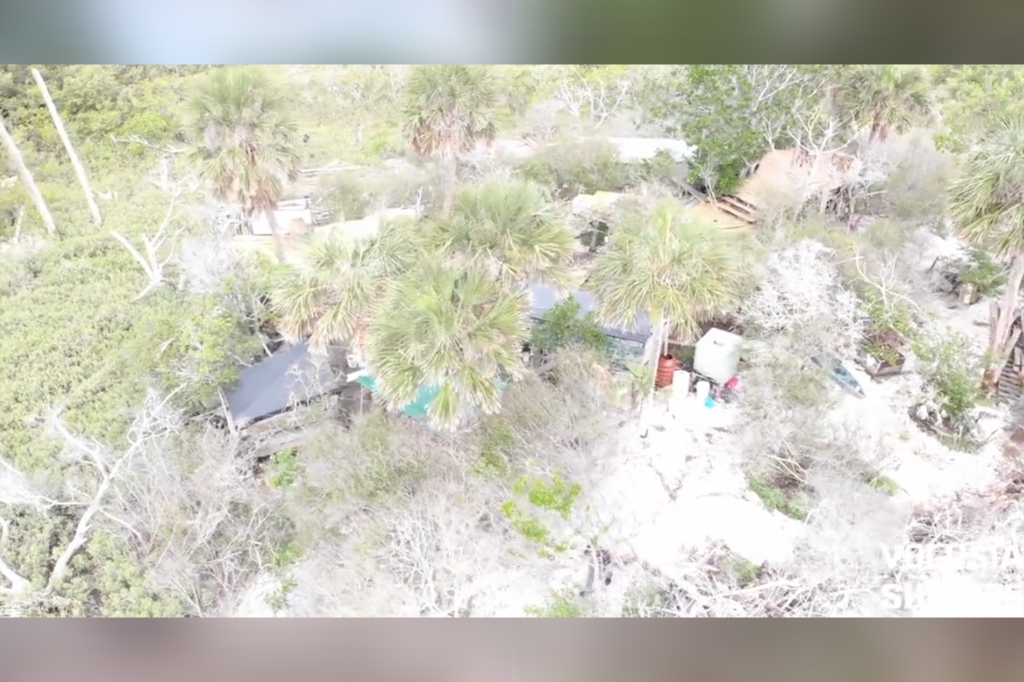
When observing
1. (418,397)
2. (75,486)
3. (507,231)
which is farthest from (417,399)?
(75,486)

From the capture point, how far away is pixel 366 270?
1699 mm

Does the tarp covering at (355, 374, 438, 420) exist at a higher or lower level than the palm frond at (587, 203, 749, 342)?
lower

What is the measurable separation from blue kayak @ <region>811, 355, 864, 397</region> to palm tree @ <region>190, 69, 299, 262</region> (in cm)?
151

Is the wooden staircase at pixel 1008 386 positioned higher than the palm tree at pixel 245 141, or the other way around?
the palm tree at pixel 245 141

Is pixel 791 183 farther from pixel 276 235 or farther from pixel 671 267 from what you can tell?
pixel 276 235

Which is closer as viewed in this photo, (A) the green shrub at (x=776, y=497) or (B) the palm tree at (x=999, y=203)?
(B) the palm tree at (x=999, y=203)

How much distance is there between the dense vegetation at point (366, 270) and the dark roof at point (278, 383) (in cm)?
6

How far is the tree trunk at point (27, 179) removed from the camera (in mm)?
1669

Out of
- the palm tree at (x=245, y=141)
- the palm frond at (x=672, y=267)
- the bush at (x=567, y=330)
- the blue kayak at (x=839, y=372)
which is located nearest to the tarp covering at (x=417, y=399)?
the bush at (x=567, y=330)

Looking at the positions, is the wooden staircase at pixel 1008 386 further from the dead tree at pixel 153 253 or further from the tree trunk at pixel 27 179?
the tree trunk at pixel 27 179

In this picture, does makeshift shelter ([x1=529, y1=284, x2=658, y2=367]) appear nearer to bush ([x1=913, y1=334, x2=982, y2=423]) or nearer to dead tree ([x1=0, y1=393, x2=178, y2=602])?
bush ([x1=913, y1=334, x2=982, y2=423])

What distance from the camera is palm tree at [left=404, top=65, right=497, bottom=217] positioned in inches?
64.2

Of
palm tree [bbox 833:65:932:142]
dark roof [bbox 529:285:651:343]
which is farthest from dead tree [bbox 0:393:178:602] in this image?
palm tree [bbox 833:65:932:142]
